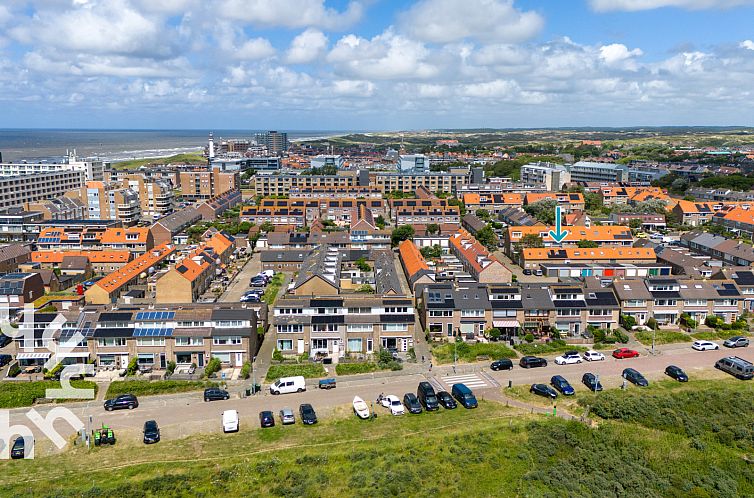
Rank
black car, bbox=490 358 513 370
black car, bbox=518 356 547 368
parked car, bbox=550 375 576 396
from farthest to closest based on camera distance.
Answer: black car, bbox=518 356 547 368
black car, bbox=490 358 513 370
parked car, bbox=550 375 576 396

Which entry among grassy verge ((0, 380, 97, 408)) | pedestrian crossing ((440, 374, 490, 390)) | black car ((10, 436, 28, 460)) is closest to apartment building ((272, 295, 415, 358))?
pedestrian crossing ((440, 374, 490, 390))

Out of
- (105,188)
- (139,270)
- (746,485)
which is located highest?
(105,188)

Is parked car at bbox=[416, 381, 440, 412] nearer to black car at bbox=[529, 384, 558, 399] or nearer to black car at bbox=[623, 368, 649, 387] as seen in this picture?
black car at bbox=[529, 384, 558, 399]

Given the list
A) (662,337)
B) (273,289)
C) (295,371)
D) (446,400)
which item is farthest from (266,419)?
(662,337)

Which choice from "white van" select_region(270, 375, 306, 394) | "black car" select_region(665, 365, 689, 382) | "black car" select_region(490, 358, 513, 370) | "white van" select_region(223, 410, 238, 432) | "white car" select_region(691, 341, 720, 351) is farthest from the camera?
"white car" select_region(691, 341, 720, 351)

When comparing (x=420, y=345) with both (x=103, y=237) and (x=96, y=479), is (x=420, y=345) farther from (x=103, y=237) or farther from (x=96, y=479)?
(x=103, y=237)

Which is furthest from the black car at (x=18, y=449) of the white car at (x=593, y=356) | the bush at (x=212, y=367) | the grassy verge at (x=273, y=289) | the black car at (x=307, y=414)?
the white car at (x=593, y=356)

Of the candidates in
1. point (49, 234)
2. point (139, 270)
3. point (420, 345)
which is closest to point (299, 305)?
point (420, 345)

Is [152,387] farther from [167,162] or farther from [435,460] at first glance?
[167,162]
